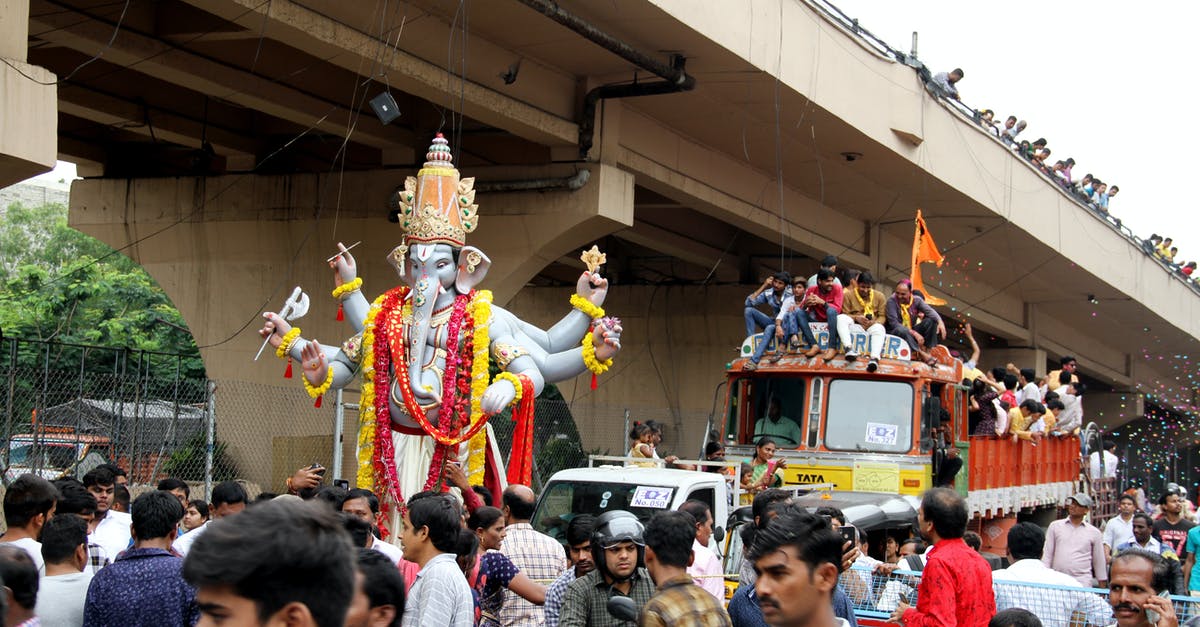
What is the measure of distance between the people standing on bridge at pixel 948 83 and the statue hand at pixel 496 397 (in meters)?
13.8

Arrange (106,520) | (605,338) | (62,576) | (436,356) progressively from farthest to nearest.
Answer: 1. (436,356)
2. (605,338)
3. (106,520)
4. (62,576)

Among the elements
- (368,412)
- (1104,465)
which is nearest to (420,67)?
(368,412)

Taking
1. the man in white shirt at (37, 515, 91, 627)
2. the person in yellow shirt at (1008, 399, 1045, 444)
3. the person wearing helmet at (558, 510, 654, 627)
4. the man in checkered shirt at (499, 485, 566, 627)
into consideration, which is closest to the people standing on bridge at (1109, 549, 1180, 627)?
the person wearing helmet at (558, 510, 654, 627)

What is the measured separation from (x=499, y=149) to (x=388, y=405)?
952 cm

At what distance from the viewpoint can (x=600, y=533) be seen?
6.01 metres

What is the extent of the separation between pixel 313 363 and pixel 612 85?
8.07 meters

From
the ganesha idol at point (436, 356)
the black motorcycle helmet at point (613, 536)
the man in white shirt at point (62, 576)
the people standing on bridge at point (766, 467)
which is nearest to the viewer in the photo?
the man in white shirt at point (62, 576)

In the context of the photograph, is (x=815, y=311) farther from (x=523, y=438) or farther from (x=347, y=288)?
(x=347, y=288)

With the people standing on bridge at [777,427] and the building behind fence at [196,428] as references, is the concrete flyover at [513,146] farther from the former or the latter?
the people standing on bridge at [777,427]

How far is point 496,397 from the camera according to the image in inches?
425

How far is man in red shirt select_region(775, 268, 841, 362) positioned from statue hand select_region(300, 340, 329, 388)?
238 inches

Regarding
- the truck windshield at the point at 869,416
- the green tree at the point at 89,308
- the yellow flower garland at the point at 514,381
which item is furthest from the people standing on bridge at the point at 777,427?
the green tree at the point at 89,308

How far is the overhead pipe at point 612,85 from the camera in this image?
14953 millimetres

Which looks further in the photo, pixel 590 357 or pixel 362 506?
pixel 590 357
